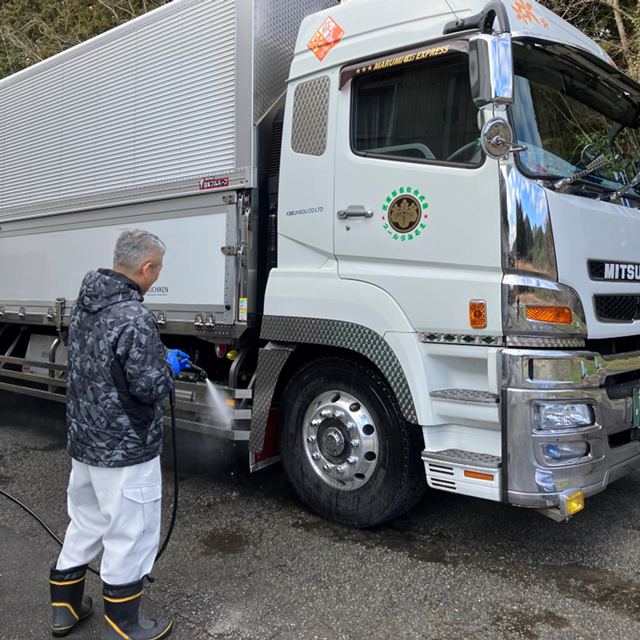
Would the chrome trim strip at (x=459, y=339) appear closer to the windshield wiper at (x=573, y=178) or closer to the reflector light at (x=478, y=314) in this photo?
the reflector light at (x=478, y=314)

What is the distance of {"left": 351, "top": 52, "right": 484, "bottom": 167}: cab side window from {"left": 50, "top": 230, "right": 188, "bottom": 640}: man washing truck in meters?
1.66

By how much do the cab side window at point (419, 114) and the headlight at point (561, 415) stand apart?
4.30 feet

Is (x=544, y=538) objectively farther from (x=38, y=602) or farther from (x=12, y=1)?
(x=12, y=1)

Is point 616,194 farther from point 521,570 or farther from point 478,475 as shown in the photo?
point 521,570

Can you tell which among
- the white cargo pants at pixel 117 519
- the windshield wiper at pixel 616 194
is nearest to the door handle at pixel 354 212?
the windshield wiper at pixel 616 194

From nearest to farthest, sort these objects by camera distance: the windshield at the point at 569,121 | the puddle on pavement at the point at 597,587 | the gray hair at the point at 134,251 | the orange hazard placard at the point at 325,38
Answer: the gray hair at the point at 134,251, the puddle on pavement at the point at 597,587, the windshield at the point at 569,121, the orange hazard placard at the point at 325,38

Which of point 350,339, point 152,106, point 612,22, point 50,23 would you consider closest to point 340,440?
point 350,339

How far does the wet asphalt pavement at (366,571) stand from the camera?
2.83 meters

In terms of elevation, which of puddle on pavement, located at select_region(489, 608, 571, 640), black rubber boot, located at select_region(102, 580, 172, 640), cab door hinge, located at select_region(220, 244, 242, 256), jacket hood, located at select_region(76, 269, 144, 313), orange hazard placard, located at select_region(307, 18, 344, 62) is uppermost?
orange hazard placard, located at select_region(307, 18, 344, 62)

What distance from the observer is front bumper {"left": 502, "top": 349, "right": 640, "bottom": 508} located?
3.03 meters

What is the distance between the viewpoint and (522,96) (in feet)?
11.0

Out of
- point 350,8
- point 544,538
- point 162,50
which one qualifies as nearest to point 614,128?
point 350,8

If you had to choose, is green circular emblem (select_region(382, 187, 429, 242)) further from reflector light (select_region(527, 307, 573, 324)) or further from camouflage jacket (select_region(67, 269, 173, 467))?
camouflage jacket (select_region(67, 269, 173, 467))

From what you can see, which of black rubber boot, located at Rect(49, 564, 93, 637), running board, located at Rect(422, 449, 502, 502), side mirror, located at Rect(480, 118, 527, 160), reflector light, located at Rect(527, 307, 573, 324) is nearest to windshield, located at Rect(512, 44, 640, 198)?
side mirror, located at Rect(480, 118, 527, 160)
